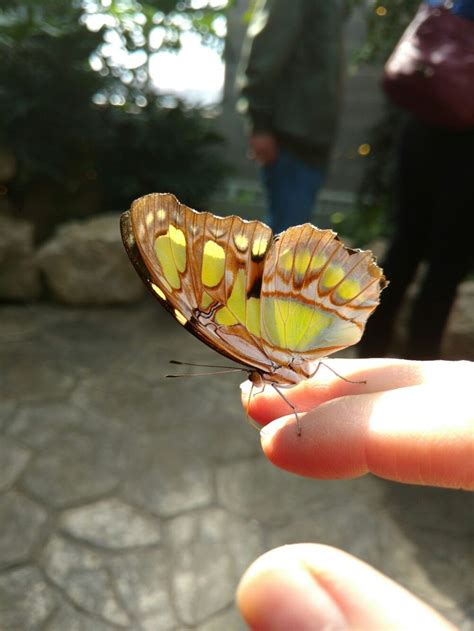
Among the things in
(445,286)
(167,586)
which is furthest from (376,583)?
(445,286)

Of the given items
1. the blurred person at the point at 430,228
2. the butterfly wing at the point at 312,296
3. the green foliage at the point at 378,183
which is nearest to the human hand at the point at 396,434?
the butterfly wing at the point at 312,296

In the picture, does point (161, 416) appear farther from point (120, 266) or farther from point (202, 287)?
point (202, 287)

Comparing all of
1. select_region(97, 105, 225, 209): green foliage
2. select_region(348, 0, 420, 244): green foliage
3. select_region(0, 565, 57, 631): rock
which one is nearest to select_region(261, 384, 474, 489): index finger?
select_region(0, 565, 57, 631): rock

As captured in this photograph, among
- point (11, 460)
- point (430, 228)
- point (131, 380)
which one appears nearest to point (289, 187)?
point (430, 228)

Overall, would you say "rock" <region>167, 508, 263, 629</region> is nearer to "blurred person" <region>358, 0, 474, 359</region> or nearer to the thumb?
"blurred person" <region>358, 0, 474, 359</region>

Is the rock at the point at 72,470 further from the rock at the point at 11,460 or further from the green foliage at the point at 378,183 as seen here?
the green foliage at the point at 378,183

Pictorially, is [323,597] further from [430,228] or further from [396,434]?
[430,228]
